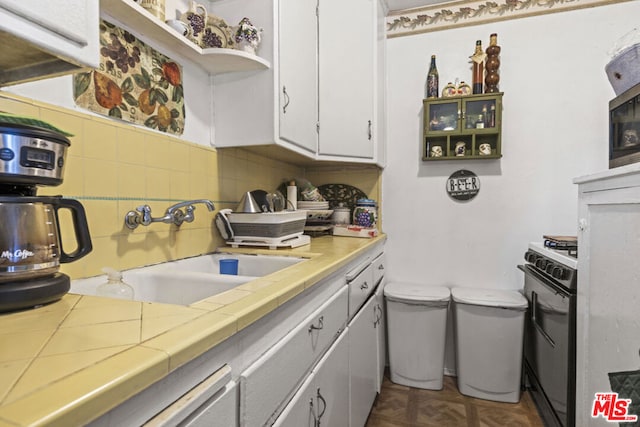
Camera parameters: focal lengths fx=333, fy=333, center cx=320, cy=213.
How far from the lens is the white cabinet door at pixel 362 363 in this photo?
1.41m

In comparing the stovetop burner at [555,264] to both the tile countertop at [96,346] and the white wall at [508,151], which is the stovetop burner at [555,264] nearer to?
the white wall at [508,151]

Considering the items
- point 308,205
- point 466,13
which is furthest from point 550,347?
point 466,13

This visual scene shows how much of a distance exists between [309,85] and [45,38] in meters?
1.29

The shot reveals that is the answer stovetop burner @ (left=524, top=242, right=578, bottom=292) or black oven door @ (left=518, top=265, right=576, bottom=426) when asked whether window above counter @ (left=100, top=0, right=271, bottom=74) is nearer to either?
stovetop burner @ (left=524, top=242, right=578, bottom=292)

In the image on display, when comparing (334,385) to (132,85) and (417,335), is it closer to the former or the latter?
(417,335)

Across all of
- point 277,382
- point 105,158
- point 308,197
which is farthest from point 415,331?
point 105,158

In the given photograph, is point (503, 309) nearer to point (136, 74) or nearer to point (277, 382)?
point (277, 382)

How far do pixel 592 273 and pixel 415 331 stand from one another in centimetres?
114

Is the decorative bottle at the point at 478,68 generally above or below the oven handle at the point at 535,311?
above

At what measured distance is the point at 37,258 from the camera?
60 centimetres

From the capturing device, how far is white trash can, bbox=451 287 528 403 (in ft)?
6.24

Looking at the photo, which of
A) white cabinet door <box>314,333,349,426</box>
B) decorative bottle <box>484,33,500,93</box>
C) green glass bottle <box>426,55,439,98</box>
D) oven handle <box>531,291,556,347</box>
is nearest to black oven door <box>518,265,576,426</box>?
oven handle <box>531,291,556,347</box>

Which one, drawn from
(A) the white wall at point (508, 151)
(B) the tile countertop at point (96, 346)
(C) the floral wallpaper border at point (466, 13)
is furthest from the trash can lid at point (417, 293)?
(C) the floral wallpaper border at point (466, 13)

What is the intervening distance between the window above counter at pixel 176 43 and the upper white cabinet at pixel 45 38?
417 millimetres
